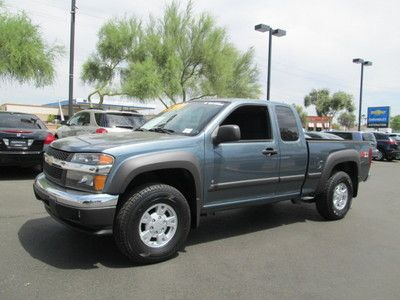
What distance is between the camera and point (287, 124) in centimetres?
634

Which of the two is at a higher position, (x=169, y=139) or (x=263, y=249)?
(x=169, y=139)

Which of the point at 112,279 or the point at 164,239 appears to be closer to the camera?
the point at 112,279

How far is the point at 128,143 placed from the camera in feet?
15.3

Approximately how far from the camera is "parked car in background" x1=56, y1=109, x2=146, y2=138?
1171 cm

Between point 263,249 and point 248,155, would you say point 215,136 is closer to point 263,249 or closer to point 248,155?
point 248,155

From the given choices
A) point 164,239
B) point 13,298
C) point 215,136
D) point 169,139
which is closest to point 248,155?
point 215,136

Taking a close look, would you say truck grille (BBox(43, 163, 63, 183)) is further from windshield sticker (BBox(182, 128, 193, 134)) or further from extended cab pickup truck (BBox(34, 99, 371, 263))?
windshield sticker (BBox(182, 128, 193, 134))

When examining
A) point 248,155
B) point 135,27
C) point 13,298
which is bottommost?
point 13,298

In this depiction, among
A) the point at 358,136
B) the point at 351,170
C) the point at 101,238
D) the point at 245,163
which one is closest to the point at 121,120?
the point at 351,170

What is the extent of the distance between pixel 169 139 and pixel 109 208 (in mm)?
1072

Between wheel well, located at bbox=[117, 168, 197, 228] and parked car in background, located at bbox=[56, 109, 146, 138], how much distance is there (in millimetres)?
6477

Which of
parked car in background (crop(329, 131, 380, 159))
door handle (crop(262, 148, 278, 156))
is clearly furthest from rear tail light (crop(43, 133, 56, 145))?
parked car in background (crop(329, 131, 380, 159))

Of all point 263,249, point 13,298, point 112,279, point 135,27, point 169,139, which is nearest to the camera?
point 13,298

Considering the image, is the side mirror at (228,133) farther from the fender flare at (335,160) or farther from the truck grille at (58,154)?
the fender flare at (335,160)
